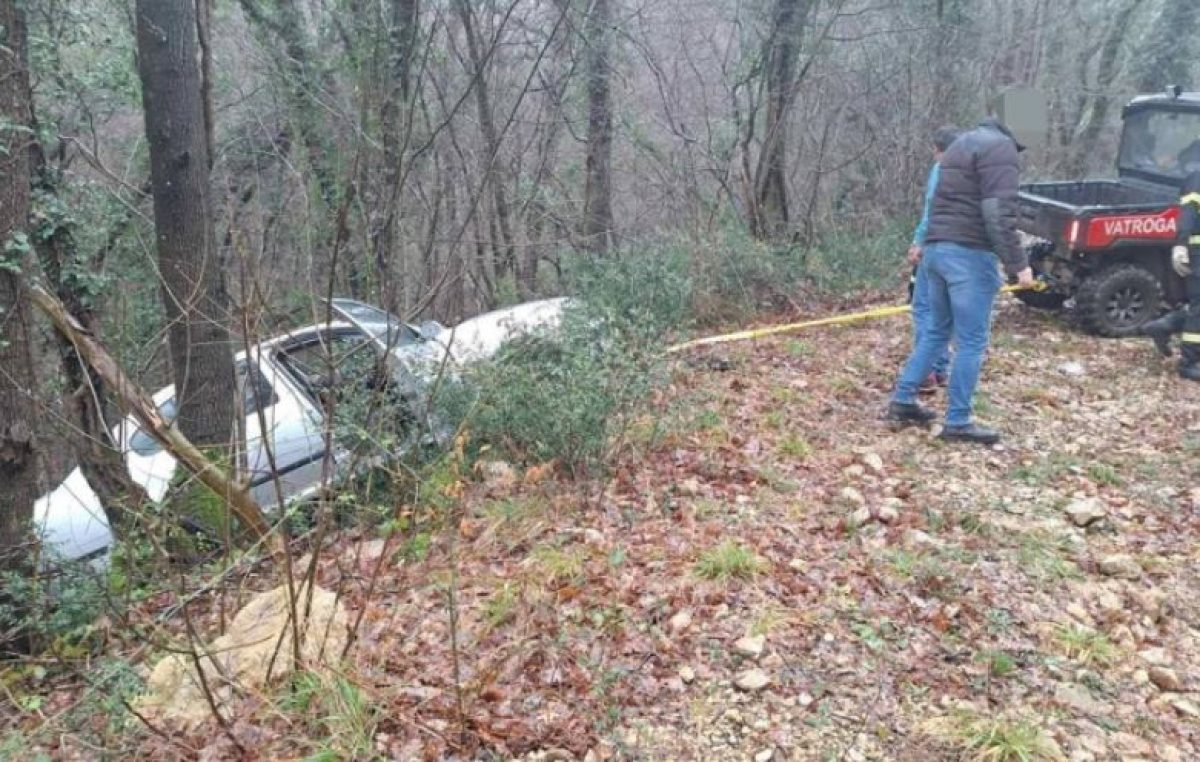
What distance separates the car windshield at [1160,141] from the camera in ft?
25.5

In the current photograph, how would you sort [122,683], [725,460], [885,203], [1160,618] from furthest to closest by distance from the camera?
[885,203] → [725,460] → [1160,618] → [122,683]

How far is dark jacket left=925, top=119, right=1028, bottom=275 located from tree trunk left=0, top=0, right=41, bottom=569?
5174mm

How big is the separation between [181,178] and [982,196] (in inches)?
221

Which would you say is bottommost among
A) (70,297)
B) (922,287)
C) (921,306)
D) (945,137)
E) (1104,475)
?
(1104,475)

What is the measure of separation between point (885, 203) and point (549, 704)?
34.1 ft

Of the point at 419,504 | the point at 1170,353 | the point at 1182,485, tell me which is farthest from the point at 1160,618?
the point at 1170,353

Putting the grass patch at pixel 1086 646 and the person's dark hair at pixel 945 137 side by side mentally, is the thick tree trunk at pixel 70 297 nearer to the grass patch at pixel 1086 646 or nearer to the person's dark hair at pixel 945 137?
the grass patch at pixel 1086 646

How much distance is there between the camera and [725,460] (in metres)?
5.13

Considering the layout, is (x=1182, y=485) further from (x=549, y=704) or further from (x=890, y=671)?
(x=549, y=704)

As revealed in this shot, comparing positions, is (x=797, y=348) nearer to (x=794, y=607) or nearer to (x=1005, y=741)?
(x=794, y=607)

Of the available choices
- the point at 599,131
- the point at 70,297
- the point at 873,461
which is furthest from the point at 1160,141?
the point at 70,297

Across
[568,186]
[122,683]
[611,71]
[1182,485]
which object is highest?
[611,71]

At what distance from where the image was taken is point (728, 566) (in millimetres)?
3807

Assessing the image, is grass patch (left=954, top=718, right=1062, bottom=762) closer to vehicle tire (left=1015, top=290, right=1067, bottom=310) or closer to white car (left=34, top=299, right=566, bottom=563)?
white car (left=34, top=299, right=566, bottom=563)
